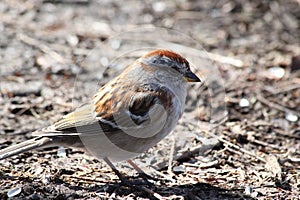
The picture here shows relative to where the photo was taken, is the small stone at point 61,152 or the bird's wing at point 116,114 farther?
the small stone at point 61,152

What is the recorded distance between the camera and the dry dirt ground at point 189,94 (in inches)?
189

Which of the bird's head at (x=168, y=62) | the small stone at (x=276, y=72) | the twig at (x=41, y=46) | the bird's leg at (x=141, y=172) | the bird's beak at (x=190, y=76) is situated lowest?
the bird's leg at (x=141, y=172)

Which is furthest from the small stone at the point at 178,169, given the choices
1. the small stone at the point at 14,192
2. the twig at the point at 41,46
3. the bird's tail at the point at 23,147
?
the twig at the point at 41,46

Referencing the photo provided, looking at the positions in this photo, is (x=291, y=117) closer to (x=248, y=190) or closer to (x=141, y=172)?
(x=248, y=190)

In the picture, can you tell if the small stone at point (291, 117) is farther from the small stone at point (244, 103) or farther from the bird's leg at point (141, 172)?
the bird's leg at point (141, 172)

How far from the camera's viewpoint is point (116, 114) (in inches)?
189

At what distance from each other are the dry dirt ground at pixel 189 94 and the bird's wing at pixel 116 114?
436 millimetres

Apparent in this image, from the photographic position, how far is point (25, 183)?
4590 mm

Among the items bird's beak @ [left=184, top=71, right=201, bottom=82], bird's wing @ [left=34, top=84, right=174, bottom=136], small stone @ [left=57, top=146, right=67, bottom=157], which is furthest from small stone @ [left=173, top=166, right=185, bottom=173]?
small stone @ [left=57, top=146, right=67, bottom=157]

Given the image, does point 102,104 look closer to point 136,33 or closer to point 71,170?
point 71,170

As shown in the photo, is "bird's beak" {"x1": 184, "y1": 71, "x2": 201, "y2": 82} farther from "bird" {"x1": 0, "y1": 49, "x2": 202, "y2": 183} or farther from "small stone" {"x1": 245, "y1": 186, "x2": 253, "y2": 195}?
"small stone" {"x1": 245, "y1": 186, "x2": 253, "y2": 195}

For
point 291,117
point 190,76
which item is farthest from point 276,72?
point 190,76

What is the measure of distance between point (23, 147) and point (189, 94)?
258cm

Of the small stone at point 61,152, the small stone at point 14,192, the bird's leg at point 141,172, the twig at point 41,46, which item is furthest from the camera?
the twig at point 41,46
